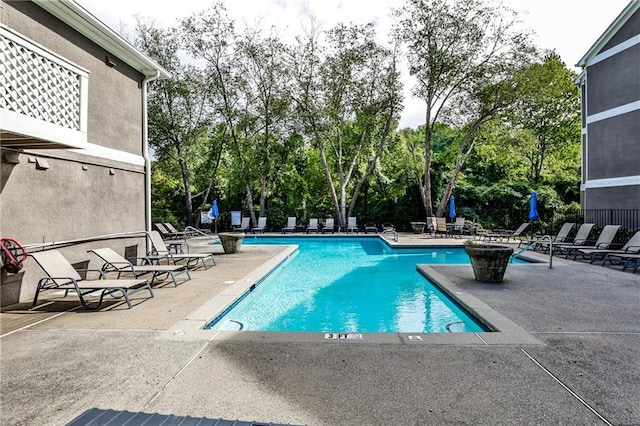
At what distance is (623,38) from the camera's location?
37.0ft

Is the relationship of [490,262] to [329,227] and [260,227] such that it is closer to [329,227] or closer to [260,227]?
[329,227]

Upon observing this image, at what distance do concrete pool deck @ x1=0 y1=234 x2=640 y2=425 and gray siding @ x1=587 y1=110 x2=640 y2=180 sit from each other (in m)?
8.89

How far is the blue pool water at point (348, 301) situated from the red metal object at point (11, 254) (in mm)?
2828

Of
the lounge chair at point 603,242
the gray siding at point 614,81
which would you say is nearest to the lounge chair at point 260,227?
the lounge chair at point 603,242

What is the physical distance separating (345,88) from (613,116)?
1072 cm

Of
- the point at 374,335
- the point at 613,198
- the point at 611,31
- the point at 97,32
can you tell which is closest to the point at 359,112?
the point at 611,31

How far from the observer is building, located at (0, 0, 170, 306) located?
181 inches

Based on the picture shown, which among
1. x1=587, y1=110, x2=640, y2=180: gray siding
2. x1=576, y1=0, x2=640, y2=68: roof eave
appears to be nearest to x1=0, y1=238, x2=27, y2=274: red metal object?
x1=587, y1=110, x2=640, y2=180: gray siding

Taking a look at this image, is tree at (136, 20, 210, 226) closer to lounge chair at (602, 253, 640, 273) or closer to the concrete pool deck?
the concrete pool deck

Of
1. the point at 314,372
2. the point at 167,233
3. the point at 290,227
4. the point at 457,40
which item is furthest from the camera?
the point at 290,227

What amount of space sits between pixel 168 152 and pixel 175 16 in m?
6.49

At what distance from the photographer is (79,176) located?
633 centimetres

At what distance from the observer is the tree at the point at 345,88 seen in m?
17.3

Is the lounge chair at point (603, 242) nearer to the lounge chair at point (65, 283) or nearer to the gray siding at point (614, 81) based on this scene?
the gray siding at point (614, 81)
